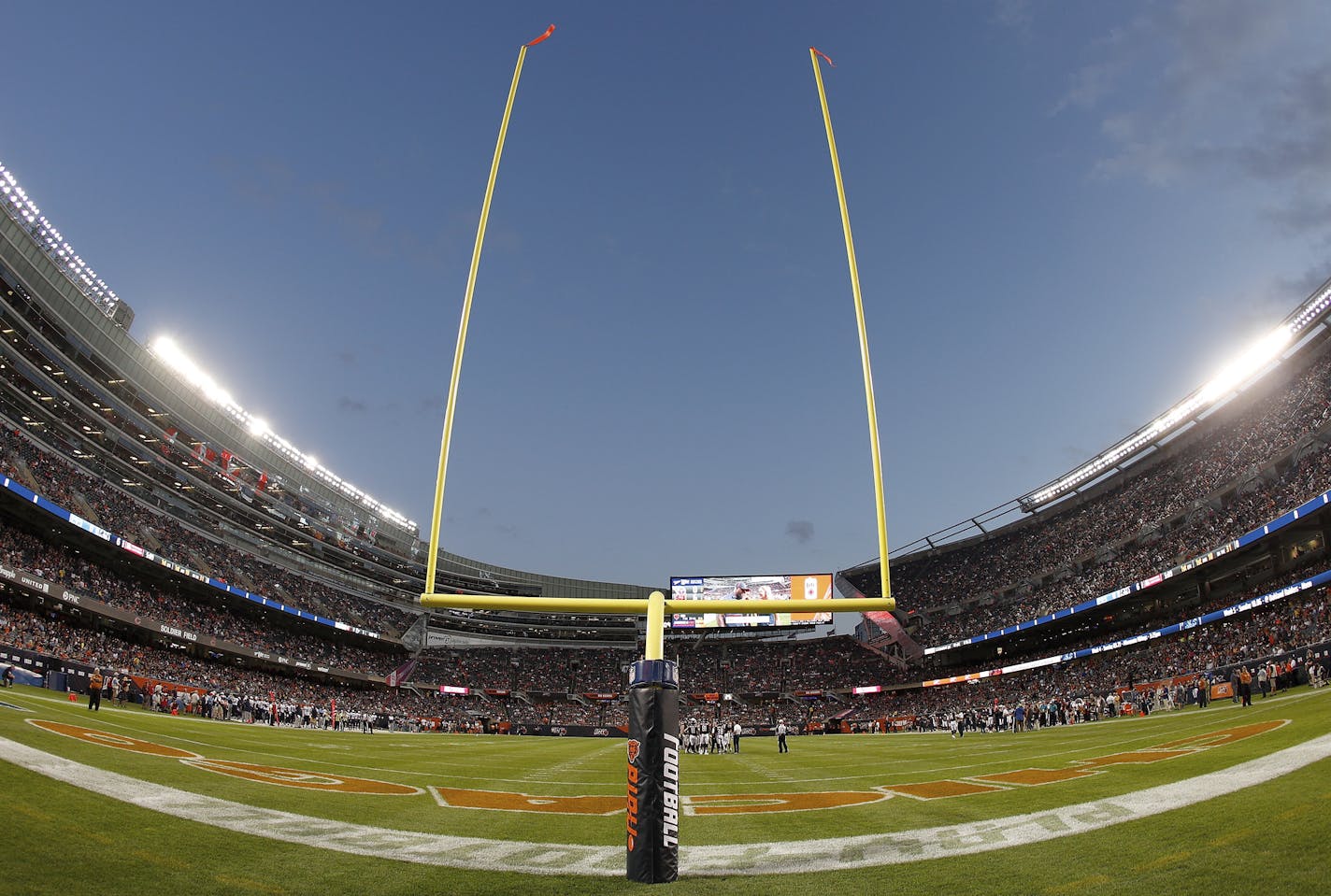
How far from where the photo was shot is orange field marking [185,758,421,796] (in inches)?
433

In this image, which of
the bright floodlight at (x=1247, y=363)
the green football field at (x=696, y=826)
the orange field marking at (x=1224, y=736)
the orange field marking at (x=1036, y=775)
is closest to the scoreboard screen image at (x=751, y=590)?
the bright floodlight at (x=1247, y=363)

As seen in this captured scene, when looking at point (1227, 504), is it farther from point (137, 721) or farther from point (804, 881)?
point (137, 721)

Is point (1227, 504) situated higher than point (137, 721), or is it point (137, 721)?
point (1227, 504)

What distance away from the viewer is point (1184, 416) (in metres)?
45.8

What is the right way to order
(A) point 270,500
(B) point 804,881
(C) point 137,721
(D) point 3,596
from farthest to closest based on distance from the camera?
(A) point 270,500 < (D) point 3,596 < (C) point 137,721 < (B) point 804,881

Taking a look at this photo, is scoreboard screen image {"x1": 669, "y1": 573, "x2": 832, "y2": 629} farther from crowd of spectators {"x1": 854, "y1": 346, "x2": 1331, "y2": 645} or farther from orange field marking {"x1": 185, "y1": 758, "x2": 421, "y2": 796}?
orange field marking {"x1": 185, "y1": 758, "x2": 421, "y2": 796}

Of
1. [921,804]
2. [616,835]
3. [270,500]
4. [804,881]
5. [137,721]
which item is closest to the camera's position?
[804,881]

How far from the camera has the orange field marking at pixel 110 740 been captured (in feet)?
41.5

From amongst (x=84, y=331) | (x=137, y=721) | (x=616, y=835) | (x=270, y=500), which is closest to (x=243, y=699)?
(x=137, y=721)

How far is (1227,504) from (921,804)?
43.0 m

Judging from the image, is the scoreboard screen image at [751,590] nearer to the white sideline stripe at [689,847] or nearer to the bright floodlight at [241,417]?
the bright floodlight at [241,417]

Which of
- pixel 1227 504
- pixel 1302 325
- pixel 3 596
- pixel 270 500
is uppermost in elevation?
pixel 1302 325

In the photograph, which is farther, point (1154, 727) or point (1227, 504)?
point (1227, 504)

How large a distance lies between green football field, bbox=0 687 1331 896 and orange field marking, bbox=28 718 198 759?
102 millimetres
